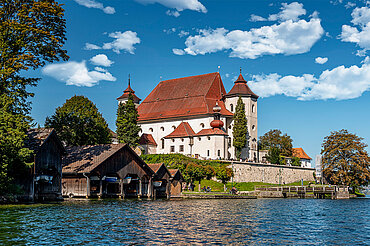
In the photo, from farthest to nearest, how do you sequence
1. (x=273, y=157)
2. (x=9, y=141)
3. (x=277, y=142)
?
(x=277, y=142) < (x=273, y=157) < (x=9, y=141)

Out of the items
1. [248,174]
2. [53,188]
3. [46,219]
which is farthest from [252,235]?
[248,174]

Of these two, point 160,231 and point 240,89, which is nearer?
point 160,231

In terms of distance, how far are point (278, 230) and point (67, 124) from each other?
4900 cm

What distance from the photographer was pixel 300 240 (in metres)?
19.8

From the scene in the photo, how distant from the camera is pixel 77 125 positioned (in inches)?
2611

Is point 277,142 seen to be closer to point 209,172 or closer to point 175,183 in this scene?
point 209,172

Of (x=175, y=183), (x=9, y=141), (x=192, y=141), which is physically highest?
(x=192, y=141)

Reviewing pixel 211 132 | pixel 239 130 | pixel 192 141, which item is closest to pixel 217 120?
pixel 211 132

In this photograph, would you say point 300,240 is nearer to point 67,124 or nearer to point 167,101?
point 67,124

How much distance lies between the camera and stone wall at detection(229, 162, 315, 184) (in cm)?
8406

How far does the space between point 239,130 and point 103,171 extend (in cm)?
4978

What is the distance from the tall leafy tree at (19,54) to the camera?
103 feet

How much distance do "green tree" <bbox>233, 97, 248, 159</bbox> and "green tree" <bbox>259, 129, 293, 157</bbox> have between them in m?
26.2

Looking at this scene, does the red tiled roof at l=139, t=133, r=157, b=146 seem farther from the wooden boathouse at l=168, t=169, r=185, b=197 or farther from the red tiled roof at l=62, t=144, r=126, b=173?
the red tiled roof at l=62, t=144, r=126, b=173
